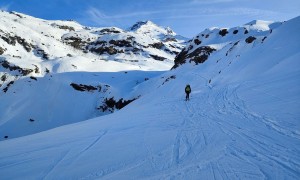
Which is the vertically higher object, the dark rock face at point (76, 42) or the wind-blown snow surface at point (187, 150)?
the dark rock face at point (76, 42)

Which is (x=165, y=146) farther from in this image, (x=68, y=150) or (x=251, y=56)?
(x=251, y=56)

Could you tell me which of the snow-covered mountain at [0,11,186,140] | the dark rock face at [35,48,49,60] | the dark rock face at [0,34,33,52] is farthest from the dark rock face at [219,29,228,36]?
the dark rock face at [0,34,33,52]

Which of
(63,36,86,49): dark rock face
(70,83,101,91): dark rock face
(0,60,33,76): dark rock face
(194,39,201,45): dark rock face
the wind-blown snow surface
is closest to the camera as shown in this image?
the wind-blown snow surface

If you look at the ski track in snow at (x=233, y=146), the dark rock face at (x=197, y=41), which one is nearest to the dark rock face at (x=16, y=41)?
the dark rock face at (x=197, y=41)

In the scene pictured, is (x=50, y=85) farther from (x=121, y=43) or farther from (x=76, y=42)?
(x=121, y=43)

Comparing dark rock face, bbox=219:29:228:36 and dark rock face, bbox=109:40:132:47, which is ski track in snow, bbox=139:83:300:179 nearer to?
dark rock face, bbox=219:29:228:36

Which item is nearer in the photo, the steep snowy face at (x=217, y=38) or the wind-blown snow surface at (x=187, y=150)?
the wind-blown snow surface at (x=187, y=150)

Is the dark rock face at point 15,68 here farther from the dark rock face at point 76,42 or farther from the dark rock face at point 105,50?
the dark rock face at point 105,50

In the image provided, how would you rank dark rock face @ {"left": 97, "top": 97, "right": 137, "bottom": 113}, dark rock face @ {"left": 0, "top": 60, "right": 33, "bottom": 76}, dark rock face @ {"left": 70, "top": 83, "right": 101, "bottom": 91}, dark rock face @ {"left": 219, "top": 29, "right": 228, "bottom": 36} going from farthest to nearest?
dark rock face @ {"left": 219, "top": 29, "right": 228, "bottom": 36}
dark rock face @ {"left": 0, "top": 60, "right": 33, "bottom": 76}
dark rock face @ {"left": 70, "top": 83, "right": 101, "bottom": 91}
dark rock face @ {"left": 97, "top": 97, "right": 137, "bottom": 113}

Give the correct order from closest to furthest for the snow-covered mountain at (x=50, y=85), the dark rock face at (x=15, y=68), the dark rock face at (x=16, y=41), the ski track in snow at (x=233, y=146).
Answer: the ski track in snow at (x=233, y=146) < the snow-covered mountain at (x=50, y=85) < the dark rock face at (x=15, y=68) < the dark rock face at (x=16, y=41)

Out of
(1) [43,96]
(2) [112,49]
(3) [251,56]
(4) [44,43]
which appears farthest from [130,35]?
(3) [251,56]

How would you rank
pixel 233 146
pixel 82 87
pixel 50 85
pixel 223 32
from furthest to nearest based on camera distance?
pixel 223 32 < pixel 50 85 < pixel 82 87 < pixel 233 146

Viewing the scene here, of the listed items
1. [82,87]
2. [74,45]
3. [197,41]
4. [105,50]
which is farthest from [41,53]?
[197,41]

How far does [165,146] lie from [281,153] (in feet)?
10.6
